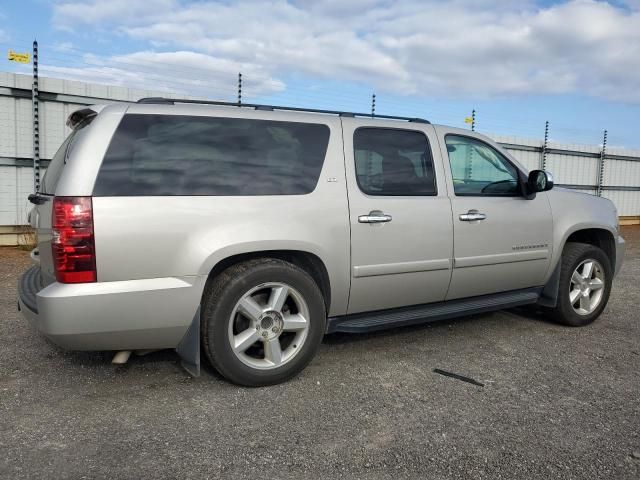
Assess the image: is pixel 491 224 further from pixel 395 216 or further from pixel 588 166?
pixel 588 166

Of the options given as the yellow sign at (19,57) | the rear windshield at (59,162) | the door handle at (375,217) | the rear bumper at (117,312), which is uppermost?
the yellow sign at (19,57)

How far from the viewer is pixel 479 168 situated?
4.53m

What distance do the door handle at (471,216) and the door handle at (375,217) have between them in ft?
2.31

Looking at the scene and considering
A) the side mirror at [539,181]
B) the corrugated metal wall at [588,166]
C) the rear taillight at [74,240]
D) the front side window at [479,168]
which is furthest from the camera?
the corrugated metal wall at [588,166]

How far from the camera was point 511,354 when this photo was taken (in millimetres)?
4133

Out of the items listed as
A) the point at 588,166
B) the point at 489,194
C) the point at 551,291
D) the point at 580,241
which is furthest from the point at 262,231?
the point at 588,166

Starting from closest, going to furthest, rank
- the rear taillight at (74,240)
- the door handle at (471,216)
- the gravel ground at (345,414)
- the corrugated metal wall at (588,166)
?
the gravel ground at (345,414) < the rear taillight at (74,240) < the door handle at (471,216) < the corrugated metal wall at (588,166)

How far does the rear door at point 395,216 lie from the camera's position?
12.0ft

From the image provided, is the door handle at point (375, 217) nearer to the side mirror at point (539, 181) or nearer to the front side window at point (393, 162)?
the front side window at point (393, 162)

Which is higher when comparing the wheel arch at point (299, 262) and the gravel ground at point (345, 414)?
the wheel arch at point (299, 262)

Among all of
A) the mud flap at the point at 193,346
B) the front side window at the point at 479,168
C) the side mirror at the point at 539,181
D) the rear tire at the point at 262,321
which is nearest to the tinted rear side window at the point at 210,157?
the rear tire at the point at 262,321

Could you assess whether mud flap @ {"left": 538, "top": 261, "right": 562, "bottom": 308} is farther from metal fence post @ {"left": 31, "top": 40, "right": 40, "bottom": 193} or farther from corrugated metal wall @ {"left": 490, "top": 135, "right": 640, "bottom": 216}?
corrugated metal wall @ {"left": 490, "top": 135, "right": 640, "bottom": 216}

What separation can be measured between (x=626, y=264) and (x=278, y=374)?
307 inches

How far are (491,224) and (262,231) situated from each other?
77.5 inches
